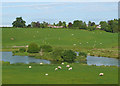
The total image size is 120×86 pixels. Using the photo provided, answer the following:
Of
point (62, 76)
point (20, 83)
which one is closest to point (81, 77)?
point (62, 76)

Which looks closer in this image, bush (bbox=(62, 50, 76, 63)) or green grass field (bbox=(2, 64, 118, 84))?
green grass field (bbox=(2, 64, 118, 84))

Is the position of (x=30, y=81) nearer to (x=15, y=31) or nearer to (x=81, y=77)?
(x=81, y=77)

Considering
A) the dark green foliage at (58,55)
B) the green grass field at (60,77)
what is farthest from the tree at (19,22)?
the green grass field at (60,77)

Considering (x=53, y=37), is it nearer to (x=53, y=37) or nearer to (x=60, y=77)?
(x=53, y=37)

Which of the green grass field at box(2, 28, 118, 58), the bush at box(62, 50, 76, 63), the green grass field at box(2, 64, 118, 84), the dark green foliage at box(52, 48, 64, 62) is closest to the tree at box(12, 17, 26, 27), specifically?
the green grass field at box(2, 28, 118, 58)

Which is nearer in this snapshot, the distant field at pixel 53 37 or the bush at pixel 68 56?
the bush at pixel 68 56

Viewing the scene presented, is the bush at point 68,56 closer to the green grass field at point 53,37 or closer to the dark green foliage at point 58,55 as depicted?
the dark green foliage at point 58,55

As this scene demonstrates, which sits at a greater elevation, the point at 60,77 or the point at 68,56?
the point at 60,77

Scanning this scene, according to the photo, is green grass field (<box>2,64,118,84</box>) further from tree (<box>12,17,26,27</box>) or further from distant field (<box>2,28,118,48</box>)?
tree (<box>12,17,26,27</box>)

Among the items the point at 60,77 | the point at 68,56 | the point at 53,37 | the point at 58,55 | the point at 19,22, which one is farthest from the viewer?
the point at 19,22

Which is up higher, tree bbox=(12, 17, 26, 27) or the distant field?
tree bbox=(12, 17, 26, 27)

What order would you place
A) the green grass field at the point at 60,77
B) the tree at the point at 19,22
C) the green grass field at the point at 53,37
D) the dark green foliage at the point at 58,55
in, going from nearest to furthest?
1. the green grass field at the point at 60,77
2. the dark green foliage at the point at 58,55
3. the green grass field at the point at 53,37
4. the tree at the point at 19,22

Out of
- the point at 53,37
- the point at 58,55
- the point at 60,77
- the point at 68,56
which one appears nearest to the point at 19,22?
the point at 53,37

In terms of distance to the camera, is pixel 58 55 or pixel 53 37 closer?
pixel 58 55
